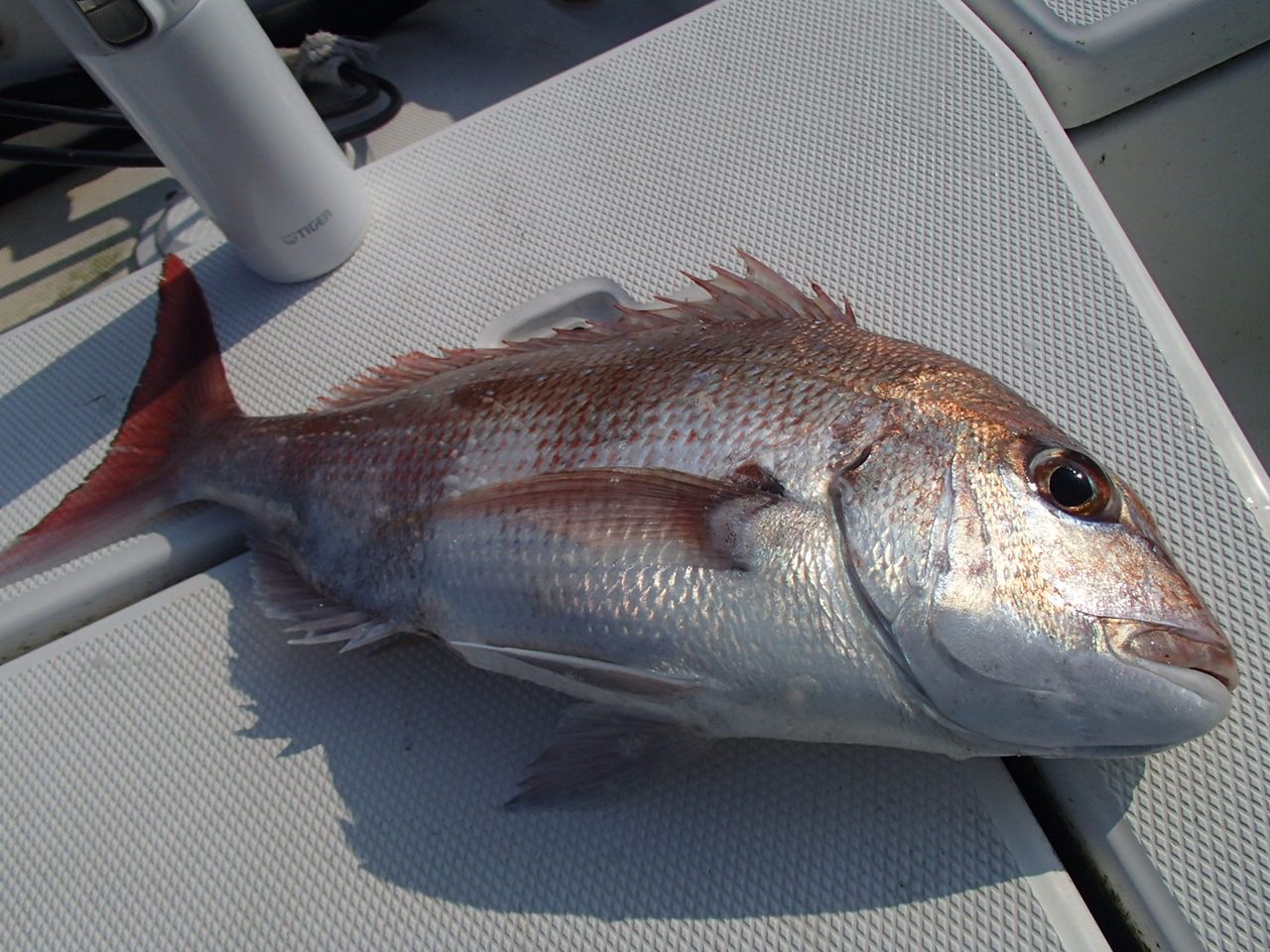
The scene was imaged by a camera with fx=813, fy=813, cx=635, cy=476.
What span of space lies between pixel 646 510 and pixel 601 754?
0.33 m

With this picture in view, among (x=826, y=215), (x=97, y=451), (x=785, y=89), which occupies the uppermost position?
(x=97, y=451)

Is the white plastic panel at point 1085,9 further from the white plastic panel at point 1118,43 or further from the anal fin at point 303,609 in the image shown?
the anal fin at point 303,609

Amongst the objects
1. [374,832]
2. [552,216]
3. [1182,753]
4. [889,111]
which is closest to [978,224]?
[889,111]

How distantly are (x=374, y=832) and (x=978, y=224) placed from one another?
4.78ft

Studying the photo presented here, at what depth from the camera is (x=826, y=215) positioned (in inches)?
62.6

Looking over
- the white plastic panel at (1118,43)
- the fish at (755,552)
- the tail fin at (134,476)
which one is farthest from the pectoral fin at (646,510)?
the white plastic panel at (1118,43)

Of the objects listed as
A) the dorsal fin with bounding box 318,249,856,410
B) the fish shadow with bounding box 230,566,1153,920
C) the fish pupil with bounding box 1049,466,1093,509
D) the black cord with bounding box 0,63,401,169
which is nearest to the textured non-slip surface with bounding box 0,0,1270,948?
the fish shadow with bounding box 230,566,1153,920

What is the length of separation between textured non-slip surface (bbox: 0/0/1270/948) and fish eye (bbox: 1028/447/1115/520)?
0.33 meters

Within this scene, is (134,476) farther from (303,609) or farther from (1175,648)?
(1175,648)

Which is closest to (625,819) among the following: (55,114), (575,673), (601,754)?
(601,754)

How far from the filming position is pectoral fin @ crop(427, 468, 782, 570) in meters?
1.00

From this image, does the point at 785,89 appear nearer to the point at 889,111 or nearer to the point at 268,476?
the point at 889,111

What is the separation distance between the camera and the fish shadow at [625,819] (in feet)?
3.45

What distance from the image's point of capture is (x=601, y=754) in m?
1.07
